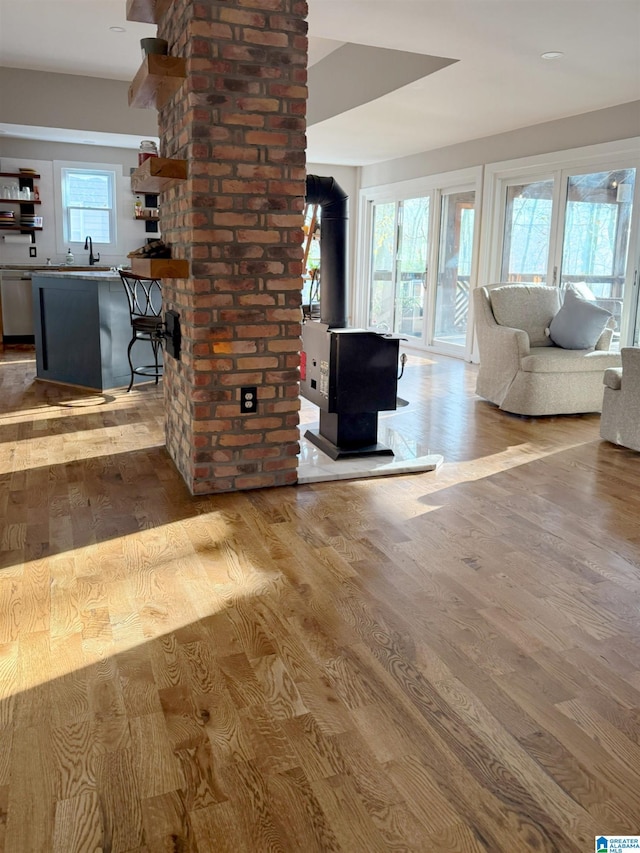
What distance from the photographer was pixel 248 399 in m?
3.28

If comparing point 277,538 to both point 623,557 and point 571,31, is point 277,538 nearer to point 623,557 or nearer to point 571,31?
point 623,557

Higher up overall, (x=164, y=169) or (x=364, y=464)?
(x=164, y=169)

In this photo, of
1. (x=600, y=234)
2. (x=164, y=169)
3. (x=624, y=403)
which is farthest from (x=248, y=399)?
(x=600, y=234)

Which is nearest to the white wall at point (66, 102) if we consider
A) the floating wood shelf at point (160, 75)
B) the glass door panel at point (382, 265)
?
the glass door panel at point (382, 265)

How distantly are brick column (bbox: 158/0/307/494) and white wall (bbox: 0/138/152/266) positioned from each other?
6.11 m

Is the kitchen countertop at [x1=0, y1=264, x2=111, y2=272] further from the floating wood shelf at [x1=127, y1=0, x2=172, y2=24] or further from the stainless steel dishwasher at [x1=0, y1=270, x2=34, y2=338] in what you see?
the floating wood shelf at [x1=127, y1=0, x2=172, y2=24]

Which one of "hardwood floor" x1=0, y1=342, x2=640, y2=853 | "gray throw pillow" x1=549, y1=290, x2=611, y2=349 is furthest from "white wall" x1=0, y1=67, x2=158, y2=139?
"hardwood floor" x1=0, y1=342, x2=640, y2=853

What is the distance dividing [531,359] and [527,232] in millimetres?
2708

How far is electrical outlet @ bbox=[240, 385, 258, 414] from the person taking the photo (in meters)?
3.26

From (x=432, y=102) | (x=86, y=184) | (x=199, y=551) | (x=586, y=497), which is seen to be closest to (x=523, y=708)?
(x=199, y=551)

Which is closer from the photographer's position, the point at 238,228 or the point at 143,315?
the point at 238,228

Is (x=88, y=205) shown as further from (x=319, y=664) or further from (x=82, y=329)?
(x=319, y=664)

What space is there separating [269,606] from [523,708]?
0.83 metres

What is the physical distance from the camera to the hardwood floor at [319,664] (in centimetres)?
141
